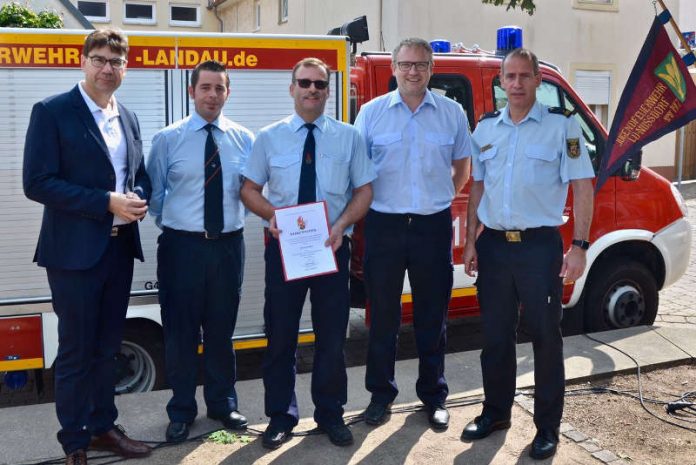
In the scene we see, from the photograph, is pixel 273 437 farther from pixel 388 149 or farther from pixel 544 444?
pixel 388 149

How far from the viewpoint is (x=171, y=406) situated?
4109 millimetres

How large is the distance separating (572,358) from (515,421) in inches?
47.6

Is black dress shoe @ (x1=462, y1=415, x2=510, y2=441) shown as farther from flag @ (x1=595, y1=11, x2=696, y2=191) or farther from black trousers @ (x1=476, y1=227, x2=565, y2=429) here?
flag @ (x1=595, y1=11, x2=696, y2=191)

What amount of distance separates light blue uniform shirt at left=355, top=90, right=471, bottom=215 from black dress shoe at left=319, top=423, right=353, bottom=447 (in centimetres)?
120

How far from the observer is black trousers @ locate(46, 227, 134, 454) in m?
3.50

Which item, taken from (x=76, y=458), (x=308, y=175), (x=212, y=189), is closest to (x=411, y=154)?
(x=308, y=175)

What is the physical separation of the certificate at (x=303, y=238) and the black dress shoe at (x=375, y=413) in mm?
978

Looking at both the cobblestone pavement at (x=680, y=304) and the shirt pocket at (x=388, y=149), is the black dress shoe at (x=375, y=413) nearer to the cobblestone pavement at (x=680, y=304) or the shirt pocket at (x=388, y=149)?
the shirt pocket at (x=388, y=149)

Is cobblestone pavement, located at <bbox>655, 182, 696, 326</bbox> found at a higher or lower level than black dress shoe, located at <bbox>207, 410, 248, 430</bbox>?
lower

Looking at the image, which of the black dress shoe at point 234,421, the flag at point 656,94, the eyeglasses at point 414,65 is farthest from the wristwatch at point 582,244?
the black dress shoe at point 234,421

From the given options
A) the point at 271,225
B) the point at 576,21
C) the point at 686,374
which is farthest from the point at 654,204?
the point at 576,21

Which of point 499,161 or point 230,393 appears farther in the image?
point 230,393

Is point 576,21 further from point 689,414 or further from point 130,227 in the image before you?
point 130,227

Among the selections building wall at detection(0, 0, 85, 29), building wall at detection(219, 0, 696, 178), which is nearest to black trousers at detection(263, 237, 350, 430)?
building wall at detection(0, 0, 85, 29)
